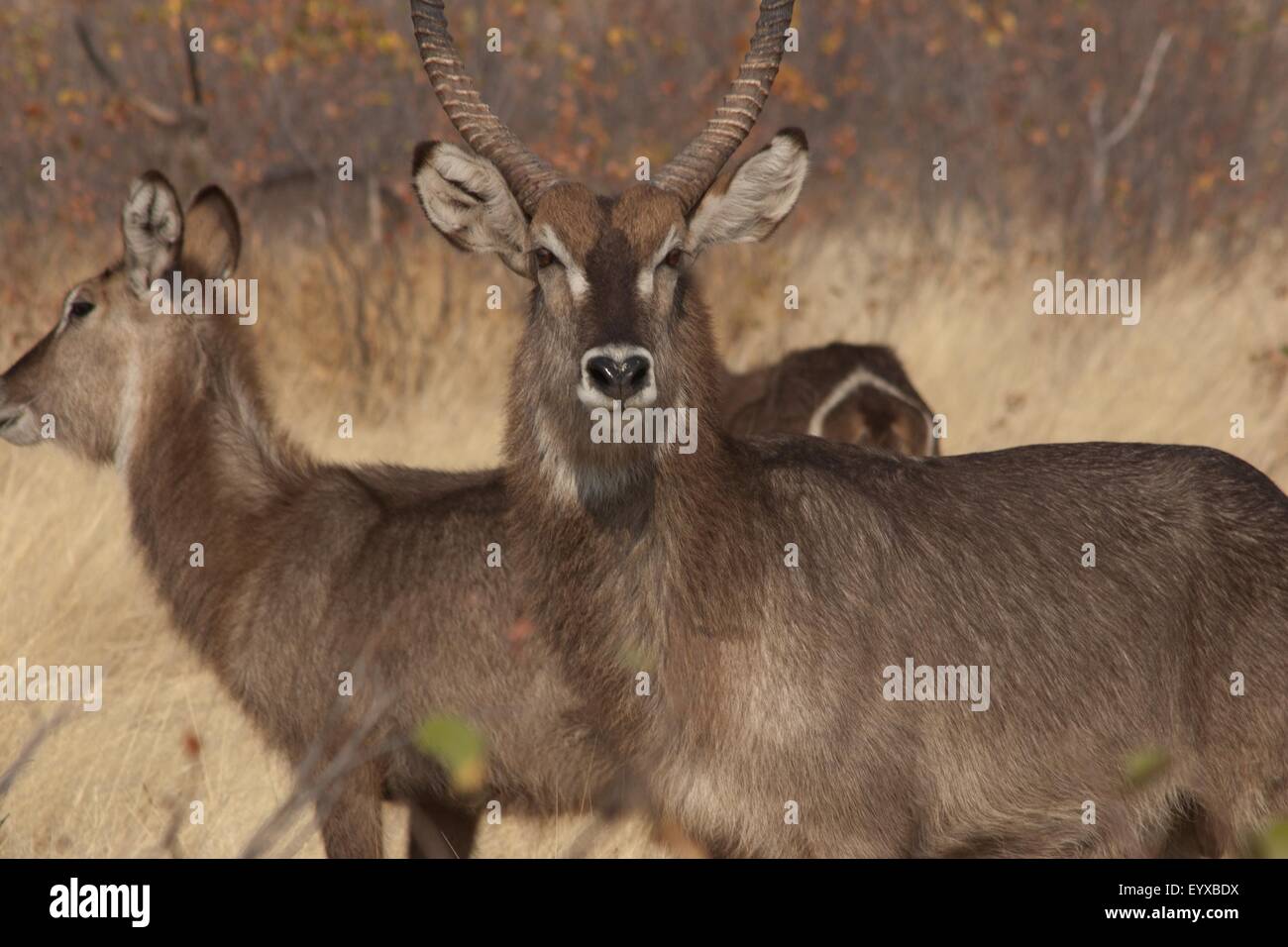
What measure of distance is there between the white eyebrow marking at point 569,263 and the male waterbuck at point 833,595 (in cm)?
1

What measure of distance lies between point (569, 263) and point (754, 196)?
66cm

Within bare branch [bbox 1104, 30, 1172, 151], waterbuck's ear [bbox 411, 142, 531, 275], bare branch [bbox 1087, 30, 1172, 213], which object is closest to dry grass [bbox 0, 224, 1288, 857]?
bare branch [bbox 1087, 30, 1172, 213]

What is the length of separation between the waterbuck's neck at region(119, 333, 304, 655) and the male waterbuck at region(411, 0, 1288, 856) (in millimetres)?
1414

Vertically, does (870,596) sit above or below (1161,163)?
below

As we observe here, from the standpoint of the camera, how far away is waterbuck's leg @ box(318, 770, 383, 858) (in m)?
5.22

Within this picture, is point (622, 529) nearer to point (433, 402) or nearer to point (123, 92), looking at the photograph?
point (433, 402)

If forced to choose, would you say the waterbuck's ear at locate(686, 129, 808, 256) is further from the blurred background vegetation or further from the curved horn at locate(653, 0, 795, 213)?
the blurred background vegetation

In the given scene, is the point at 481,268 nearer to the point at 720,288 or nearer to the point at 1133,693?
the point at 720,288

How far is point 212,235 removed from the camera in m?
6.60

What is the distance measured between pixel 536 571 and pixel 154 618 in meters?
3.33

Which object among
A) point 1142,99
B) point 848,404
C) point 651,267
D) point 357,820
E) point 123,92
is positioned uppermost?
point 1142,99

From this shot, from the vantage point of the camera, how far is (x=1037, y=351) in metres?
10.9

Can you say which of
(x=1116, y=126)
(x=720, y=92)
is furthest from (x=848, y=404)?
(x=1116, y=126)

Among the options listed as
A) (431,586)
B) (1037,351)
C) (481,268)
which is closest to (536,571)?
(431,586)
